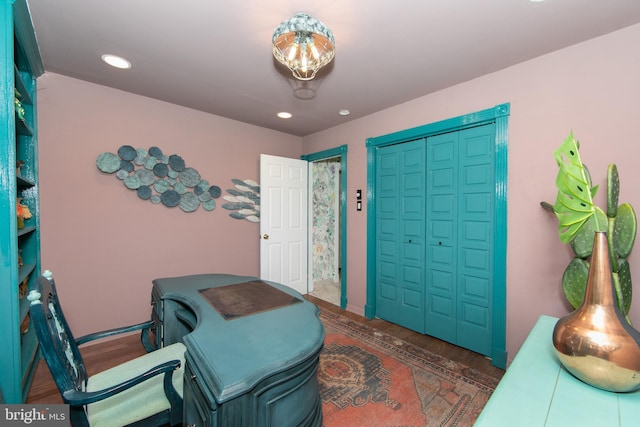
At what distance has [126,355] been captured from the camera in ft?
7.91

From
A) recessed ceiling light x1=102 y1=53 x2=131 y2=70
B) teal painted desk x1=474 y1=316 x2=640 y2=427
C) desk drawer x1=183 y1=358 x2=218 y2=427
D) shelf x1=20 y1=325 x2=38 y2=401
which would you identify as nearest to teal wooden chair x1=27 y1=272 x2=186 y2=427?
desk drawer x1=183 y1=358 x2=218 y2=427

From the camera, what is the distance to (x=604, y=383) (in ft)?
2.76

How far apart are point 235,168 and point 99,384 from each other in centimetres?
266

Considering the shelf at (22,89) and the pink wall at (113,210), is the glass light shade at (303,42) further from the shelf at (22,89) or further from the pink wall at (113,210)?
the pink wall at (113,210)

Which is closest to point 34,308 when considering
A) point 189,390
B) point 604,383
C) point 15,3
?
point 189,390

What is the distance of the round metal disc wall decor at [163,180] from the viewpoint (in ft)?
8.86

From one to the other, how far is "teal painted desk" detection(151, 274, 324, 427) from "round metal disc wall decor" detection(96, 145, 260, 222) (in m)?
1.94

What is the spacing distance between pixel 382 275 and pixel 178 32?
2.94 m

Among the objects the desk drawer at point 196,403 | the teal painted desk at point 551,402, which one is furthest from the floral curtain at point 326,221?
the teal painted desk at point 551,402

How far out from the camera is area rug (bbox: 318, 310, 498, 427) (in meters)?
1.70

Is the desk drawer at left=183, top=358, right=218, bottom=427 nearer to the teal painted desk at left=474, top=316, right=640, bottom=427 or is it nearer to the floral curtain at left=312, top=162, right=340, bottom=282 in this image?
the teal painted desk at left=474, top=316, right=640, bottom=427

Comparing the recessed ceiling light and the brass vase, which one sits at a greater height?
the recessed ceiling light

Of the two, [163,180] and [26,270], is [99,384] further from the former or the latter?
[163,180]

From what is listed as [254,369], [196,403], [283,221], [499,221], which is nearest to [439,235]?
[499,221]
